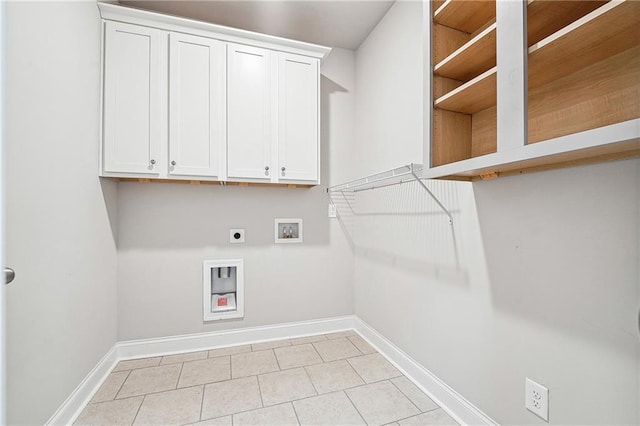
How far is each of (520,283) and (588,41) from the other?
2.97 ft

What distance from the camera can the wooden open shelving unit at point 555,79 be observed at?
790mm

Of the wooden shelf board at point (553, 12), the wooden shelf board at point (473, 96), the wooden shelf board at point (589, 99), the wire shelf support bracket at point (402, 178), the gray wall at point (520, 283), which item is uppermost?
the wooden shelf board at point (553, 12)

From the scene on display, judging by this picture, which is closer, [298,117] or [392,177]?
[392,177]

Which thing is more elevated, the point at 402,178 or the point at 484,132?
the point at 484,132

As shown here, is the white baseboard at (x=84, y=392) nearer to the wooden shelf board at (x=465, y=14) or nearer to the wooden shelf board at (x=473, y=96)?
the wooden shelf board at (x=473, y=96)

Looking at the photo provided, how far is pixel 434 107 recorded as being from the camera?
1.34m

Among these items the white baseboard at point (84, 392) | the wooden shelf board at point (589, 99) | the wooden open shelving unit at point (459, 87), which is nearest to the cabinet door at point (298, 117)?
the wooden open shelving unit at point (459, 87)

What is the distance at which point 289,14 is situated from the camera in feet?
7.33

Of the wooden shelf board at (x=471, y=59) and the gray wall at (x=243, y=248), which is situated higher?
the wooden shelf board at (x=471, y=59)

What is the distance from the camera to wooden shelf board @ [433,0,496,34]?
1.25 meters

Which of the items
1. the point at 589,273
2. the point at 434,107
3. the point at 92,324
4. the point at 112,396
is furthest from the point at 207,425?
the point at 434,107

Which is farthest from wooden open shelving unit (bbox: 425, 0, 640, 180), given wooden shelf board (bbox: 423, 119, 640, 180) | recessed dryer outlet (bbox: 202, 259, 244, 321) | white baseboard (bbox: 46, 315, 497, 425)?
recessed dryer outlet (bbox: 202, 259, 244, 321)

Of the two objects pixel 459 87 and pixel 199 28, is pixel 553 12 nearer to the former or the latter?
pixel 459 87

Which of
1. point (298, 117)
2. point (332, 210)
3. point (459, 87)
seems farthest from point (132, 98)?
point (459, 87)
